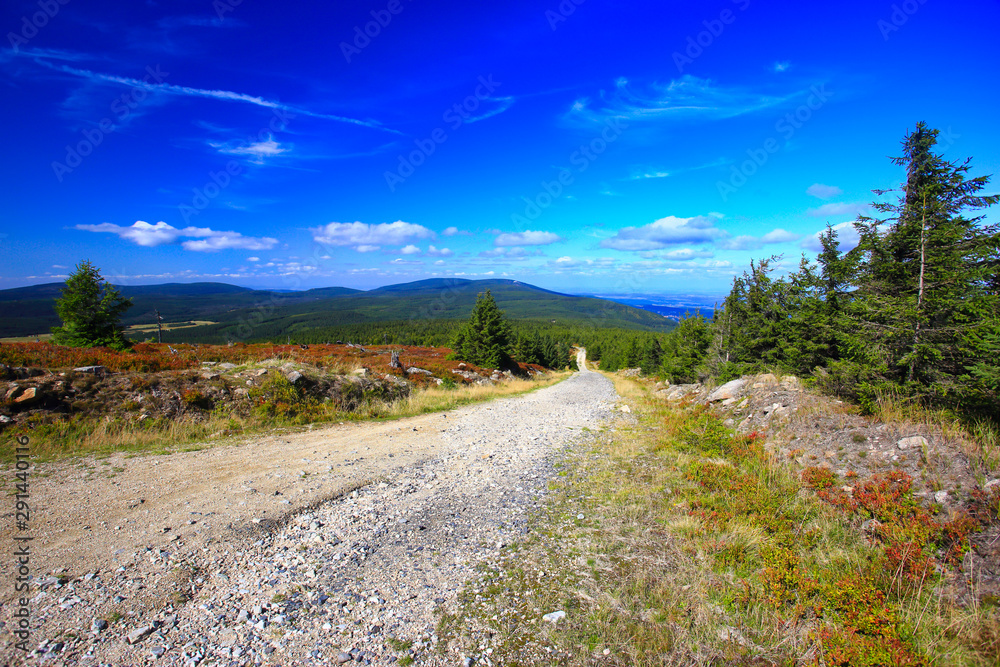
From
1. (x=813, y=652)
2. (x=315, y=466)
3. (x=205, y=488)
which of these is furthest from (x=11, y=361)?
(x=813, y=652)

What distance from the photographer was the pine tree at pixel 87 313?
19.6 m

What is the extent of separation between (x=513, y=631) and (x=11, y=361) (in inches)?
617

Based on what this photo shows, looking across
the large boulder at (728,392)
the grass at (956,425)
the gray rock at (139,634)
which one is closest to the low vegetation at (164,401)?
the gray rock at (139,634)

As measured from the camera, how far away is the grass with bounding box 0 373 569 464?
8.13 metres

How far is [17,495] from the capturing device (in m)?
5.71

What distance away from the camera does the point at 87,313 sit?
1994 cm

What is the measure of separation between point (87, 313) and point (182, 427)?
17.6 meters

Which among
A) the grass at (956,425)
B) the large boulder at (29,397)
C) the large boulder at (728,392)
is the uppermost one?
the grass at (956,425)

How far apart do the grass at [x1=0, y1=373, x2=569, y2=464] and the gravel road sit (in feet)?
10.4

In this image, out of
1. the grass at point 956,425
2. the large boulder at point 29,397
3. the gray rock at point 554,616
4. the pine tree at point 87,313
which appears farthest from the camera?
the pine tree at point 87,313

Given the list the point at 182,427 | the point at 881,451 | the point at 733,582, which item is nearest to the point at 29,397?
the point at 182,427

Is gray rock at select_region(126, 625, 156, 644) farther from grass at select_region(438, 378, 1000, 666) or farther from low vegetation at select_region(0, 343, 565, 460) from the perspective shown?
low vegetation at select_region(0, 343, 565, 460)

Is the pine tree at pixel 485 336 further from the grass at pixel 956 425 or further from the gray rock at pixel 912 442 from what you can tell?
the gray rock at pixel 912 442

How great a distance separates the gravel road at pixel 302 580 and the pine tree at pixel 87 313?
67.3 ft
